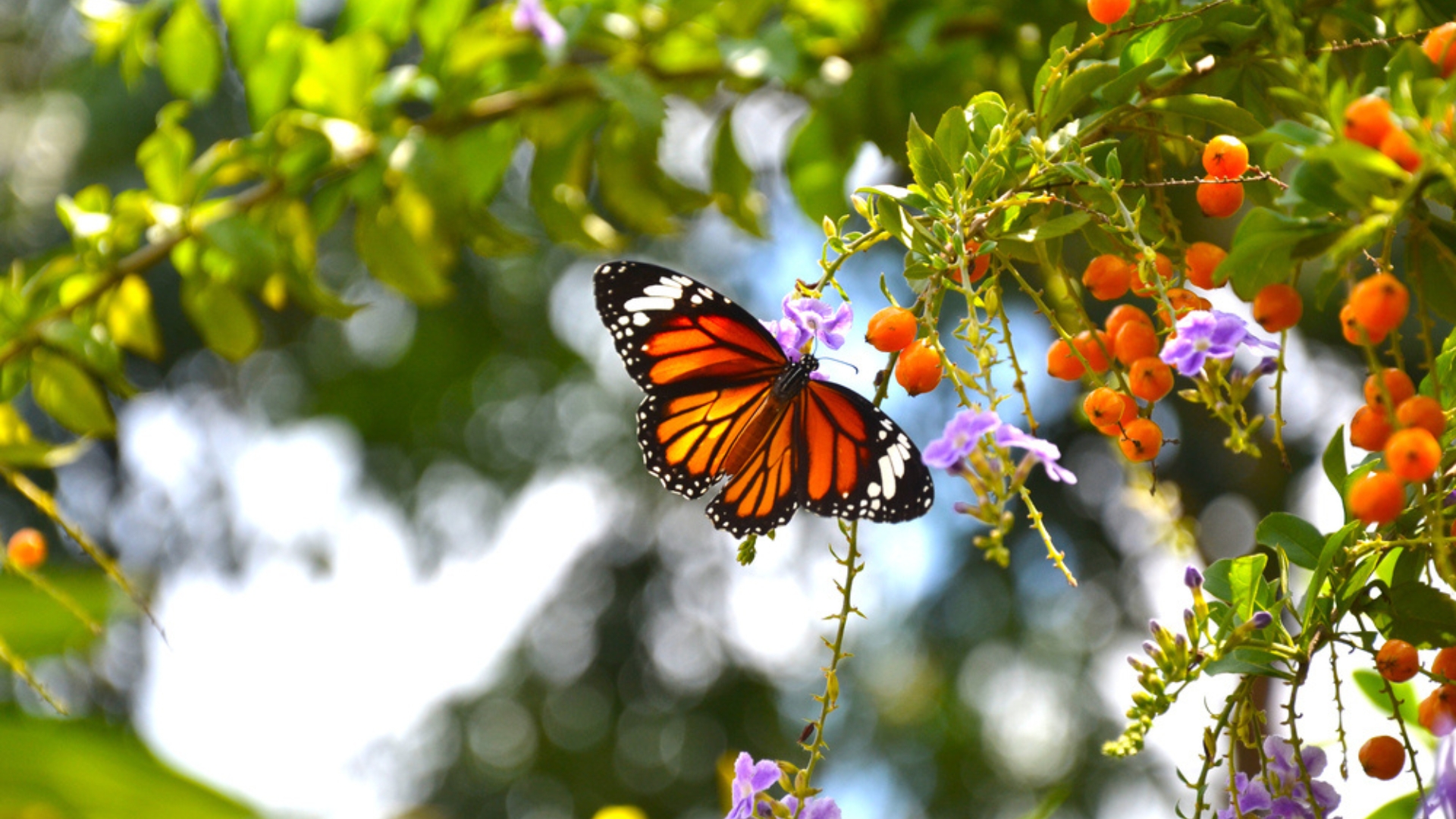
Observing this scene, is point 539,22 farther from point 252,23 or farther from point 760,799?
point 760,799

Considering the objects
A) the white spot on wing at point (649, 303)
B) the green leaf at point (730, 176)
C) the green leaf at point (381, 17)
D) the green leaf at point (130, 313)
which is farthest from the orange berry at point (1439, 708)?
the green leaf at point (130, 313)

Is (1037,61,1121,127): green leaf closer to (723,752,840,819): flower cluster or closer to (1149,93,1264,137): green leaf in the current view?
(1149,93,1264,137): green leaf

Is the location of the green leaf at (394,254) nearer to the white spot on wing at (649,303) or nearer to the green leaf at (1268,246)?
the white spot on wing at (649,303)

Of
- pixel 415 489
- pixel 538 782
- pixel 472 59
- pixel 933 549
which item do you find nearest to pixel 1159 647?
pixel 472 59

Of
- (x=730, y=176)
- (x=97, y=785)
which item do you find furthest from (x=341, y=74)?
(x=97, y=785)

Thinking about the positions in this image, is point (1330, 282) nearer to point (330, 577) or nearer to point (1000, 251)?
point (1000, 251)

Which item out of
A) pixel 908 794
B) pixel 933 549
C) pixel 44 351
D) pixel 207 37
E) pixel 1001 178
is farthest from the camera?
pixel 908 794
